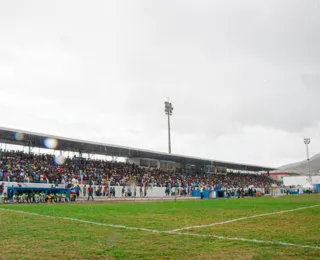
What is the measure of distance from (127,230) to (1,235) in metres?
3.11

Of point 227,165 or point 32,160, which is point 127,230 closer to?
point 32,160

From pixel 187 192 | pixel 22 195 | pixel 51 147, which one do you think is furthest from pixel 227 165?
pixel 22 195

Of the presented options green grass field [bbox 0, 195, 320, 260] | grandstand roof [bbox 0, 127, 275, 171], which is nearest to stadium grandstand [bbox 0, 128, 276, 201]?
grandstand roof [bbox 0, 127, 275, 171]

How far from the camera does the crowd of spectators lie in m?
33.6

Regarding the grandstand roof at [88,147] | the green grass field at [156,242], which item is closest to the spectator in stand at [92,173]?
the grandstand roof at [88,147]

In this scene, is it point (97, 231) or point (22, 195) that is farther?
point (22, 195)

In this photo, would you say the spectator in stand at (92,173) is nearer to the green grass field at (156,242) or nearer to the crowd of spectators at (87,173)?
the crowd of spectators at (87,173)

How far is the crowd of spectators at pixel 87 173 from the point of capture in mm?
33562

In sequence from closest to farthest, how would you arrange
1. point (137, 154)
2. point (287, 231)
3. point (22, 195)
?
point (287, 231)
point (22, 195)
point (137, 154)

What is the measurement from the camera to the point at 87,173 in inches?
1625

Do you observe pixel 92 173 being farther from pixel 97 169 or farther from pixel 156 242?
pixel 156 242


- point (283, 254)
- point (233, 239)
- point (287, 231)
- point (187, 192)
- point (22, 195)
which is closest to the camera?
point (283, 254)

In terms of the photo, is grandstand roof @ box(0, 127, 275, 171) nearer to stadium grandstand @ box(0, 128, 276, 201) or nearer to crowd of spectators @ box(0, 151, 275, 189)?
stadium grandstand @ box(0, 128, 276, 201)

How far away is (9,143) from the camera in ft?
135
